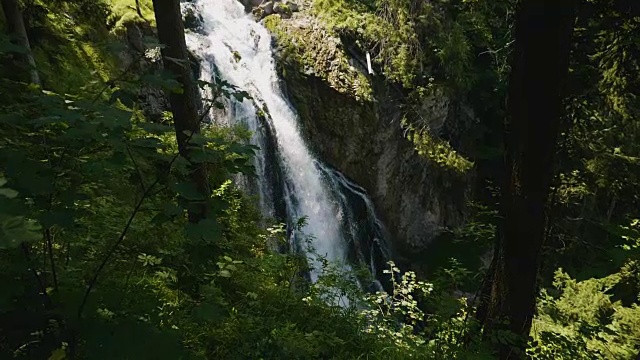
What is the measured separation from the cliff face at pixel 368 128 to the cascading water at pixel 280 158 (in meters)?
0.53

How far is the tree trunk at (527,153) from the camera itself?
2.10 meters

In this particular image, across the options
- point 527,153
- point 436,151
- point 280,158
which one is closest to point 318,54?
point 280,158

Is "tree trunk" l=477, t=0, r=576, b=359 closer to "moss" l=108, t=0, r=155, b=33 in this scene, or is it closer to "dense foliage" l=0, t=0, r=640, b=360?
"dense foliage" l=0, t=0, r=640, b=360

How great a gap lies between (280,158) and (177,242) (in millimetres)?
6590

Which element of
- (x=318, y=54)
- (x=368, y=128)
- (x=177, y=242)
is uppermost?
(x=318, y=54)

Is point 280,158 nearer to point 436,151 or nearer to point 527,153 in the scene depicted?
point 436,151

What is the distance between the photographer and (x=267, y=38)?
39.0 ft

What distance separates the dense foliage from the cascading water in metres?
1.98

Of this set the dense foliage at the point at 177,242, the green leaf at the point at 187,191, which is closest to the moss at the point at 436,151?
the dense foliage at the point at 177,242

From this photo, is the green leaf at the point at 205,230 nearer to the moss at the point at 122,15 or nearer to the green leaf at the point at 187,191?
the green leaf at the point at 187,191

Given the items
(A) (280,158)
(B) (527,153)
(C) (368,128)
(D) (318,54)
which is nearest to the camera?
(B) (527,153)

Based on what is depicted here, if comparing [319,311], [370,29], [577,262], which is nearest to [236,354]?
[319,311]

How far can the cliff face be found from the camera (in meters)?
11.8

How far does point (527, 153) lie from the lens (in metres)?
2.30
